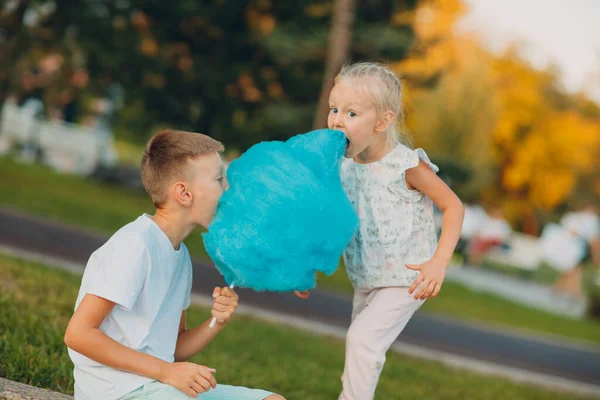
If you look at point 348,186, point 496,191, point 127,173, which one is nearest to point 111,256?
point 348,186

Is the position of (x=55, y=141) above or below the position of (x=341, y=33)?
below

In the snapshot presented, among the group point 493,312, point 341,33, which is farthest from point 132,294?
point 341,33

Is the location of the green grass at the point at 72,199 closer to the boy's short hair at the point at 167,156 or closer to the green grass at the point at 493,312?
the green grass at the point at 493,312

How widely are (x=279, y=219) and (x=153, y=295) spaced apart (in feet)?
1.73

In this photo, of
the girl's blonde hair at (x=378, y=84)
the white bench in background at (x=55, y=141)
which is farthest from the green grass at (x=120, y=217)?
the girl's blonde hair at (x=378, y=84)

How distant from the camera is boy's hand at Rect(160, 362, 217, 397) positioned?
2.84m

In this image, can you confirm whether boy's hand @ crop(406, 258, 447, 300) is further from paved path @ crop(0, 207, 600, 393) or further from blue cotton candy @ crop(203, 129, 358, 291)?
paved path @ crop(0, 207, 600, 393)

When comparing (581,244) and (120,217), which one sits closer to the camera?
(120,217)

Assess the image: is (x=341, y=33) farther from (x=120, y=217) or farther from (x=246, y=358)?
(x=246, y=358)

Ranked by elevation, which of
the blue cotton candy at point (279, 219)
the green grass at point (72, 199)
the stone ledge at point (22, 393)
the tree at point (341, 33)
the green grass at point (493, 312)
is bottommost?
the green grass at point (493, 312)

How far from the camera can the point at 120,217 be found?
1480 cm

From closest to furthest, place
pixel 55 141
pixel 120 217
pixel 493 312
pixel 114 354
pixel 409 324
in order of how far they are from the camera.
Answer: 1. pixel 114 354
2. pixel 409 324
3. pixel 120 217
4. pixel 493 312
5. pixel 55 141

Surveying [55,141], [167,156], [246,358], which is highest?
[167,156]

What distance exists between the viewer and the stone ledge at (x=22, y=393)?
3162 mm
